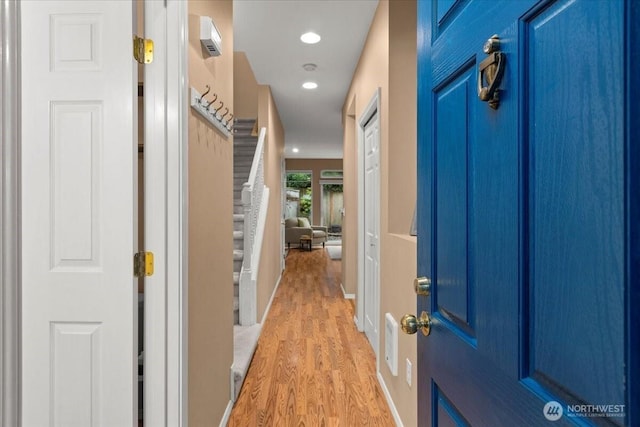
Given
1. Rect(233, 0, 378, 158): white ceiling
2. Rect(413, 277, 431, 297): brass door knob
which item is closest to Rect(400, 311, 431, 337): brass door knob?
Rect(413, 277, 431, 297): brass door knob

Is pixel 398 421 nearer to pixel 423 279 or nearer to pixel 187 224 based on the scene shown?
pixel 423 279

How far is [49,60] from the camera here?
1.28 meters

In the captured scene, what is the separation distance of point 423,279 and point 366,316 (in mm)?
2694

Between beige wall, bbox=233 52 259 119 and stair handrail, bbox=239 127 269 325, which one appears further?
beige wall, bbox=233 52 259 119

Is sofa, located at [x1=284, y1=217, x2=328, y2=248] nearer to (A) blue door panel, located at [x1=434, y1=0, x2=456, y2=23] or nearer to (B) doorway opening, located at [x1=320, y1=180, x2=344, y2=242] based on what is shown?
(B) doorway opening, located at [x1=320, y1=180, x2=344, y2=242]

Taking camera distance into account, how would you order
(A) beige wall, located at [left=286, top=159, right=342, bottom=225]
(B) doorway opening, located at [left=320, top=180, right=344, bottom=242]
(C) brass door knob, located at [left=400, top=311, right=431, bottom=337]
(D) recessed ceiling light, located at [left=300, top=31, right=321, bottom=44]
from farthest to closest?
(B) doorway opening, located at [left=320, top=180, right=344, bottom=242]
(A) beige wall, located at [left=286, top=159, right=342, bottom=225]
(D) recessed ceiling light, located at [left=300, top=31, right=321, bottom=44]
(C) brass door knob, located at [left=400, top=311, right=431, bottom=337]

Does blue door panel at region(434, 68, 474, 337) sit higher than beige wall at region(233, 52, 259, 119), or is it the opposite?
beige wall at region(233, 52, 259, 119)

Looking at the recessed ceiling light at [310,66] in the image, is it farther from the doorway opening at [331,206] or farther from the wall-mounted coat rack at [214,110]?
the doorway opening at [331,206]

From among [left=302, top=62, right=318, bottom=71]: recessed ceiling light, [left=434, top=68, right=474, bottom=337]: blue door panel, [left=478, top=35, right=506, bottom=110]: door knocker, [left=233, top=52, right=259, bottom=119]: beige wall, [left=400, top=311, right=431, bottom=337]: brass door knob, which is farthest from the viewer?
[left=233, top=52, right=259, bottom=119]: beige wall

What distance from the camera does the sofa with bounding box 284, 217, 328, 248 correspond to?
10.4 m

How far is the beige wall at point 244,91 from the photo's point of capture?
4.23 meters

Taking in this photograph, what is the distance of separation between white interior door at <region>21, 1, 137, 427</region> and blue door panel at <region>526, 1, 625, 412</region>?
1.22 m

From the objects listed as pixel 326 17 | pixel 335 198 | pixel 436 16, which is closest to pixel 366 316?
pixel 326 17

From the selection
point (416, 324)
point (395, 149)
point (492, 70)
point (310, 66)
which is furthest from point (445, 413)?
point (310, 66)
